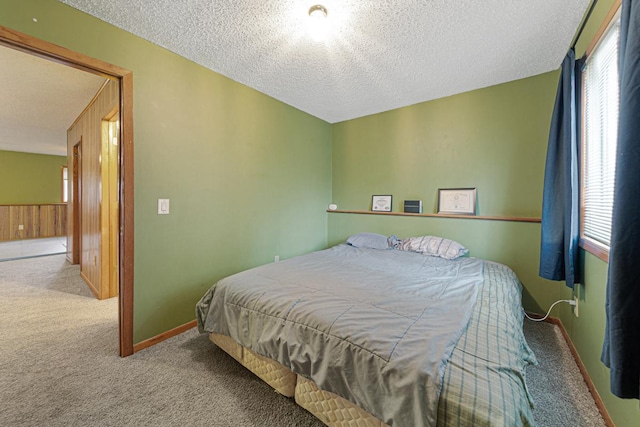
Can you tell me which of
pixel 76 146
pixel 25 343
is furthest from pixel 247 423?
pixel 76 146

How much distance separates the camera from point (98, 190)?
9.91ft

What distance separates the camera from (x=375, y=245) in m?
3.05

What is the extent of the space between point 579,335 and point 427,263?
3.53 ft

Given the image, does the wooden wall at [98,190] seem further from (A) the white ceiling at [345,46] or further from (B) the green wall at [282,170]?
(B) the green wall at [282,170]

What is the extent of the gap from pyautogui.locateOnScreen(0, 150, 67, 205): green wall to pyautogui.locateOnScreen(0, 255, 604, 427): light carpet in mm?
6176

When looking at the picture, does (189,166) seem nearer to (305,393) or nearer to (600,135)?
(305,393)

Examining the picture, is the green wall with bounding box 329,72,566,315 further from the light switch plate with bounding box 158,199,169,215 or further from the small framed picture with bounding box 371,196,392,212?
the light switch plate with bounding box 158,199,169,215

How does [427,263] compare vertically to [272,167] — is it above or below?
below

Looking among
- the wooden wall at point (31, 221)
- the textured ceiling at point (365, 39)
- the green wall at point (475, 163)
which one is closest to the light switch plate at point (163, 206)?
the textured ceiling at point (365, 39)

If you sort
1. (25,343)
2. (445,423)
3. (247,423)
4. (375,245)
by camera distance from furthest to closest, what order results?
(375,245) → (25,343) → (247,423) → (445,423)

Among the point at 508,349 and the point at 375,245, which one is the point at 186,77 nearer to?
the point at 375,245

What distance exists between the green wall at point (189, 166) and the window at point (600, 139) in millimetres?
2731

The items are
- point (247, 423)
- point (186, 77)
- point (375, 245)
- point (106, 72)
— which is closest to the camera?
point (247, 423)

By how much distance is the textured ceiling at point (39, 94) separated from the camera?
2336 mm
